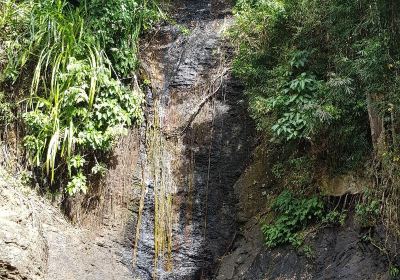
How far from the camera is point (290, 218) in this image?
5.56 meters

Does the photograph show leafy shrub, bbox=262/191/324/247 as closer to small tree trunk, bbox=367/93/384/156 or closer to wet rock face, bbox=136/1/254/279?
small tree trunk, bbox=367/93/384/156

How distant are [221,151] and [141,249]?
215cm

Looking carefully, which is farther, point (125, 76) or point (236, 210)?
point (125, 76)

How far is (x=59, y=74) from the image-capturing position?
6.53m

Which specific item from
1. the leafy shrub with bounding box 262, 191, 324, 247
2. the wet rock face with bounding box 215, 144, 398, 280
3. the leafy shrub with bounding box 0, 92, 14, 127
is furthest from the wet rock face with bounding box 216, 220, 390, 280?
→ the leafy shrub with bounding box 0, 92, 14, 127

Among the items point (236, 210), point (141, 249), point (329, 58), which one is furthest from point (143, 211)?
point (329, 58)

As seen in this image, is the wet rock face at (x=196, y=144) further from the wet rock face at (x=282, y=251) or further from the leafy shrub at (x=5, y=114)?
the leafy shrub at (x=5, y=114)

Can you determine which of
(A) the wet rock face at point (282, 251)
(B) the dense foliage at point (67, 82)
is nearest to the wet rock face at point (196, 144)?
(A) the wet rock face at point (282, 251)

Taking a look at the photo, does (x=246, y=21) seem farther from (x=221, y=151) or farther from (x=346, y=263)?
(x=346, y=263)

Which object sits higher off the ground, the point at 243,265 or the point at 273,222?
the point at 273,222

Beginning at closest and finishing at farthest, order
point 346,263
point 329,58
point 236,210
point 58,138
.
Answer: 1. point 346,263
2. point 329,58
3. point 58,138
4. point 236,210

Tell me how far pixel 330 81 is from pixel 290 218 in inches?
71.5

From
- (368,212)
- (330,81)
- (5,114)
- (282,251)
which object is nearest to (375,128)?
(330,81)

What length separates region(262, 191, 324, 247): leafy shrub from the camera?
5340 millimetres
